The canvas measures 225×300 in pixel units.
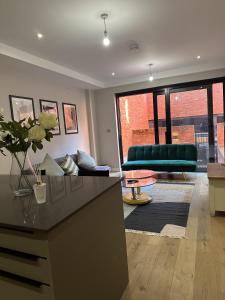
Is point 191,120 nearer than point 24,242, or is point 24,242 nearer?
point 24,242

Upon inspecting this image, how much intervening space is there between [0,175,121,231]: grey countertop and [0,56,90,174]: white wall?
8.23 feet

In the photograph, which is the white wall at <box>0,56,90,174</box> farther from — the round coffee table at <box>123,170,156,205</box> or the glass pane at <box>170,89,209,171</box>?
the glass pane at <box>170,89,209,171</box>

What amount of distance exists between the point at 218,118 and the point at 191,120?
0.62 m

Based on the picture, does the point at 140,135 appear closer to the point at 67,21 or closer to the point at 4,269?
the point at 67,21

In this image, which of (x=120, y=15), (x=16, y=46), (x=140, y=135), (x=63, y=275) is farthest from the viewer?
(x=140, y=135)

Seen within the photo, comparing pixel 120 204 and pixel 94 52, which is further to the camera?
pixel 94 52

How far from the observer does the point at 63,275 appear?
1050 mm

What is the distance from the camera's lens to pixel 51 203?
125 centimetres

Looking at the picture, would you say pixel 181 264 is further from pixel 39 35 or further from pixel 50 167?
pixel 39 35

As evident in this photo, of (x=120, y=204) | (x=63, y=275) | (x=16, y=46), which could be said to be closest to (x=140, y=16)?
(x=16, y=46)

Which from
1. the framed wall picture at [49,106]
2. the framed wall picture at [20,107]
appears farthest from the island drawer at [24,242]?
the framed wall picture at [49,106]

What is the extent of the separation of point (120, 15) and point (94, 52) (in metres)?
1.19

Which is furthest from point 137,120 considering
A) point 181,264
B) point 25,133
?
point 25,133

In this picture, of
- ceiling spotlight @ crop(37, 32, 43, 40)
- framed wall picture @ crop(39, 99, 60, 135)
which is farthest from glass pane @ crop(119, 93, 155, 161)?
ceiling spotlight @ crop(37, 32, 43, 40)
